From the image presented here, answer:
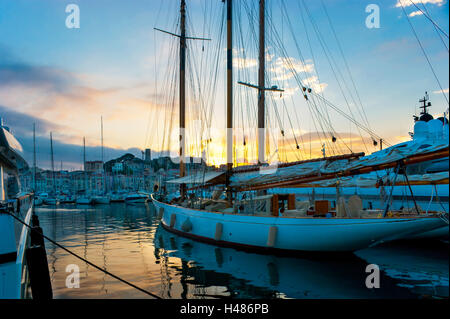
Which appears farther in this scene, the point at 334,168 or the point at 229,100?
the point at 229,100

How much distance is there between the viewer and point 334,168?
1354 centimetres

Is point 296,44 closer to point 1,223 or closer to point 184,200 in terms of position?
point 184,200

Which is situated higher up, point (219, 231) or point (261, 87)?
point (261, 87)

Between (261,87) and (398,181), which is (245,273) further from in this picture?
(261,87)

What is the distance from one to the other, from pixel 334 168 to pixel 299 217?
2593mm

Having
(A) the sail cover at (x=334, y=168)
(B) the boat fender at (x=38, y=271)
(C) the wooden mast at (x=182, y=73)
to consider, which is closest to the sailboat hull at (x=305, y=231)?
(A) the sail cover at (x=334, y=168)

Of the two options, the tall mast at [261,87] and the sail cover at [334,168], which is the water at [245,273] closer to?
the sail cover at [334,168]

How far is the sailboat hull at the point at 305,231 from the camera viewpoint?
11508 mm

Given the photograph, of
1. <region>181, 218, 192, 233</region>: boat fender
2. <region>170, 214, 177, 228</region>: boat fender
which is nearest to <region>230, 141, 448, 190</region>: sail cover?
<region>181, 218, 192, 233</region>: boat fender

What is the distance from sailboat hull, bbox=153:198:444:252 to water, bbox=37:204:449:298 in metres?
0.59

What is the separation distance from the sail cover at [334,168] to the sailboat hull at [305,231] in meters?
2.03

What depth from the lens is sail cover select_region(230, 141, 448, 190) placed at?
10.6m

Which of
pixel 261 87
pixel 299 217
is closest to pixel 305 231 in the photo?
pixel 299 217
